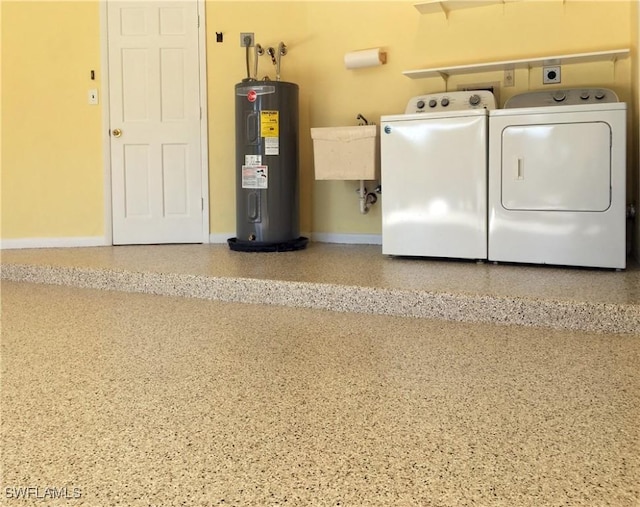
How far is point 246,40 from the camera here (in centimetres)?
457

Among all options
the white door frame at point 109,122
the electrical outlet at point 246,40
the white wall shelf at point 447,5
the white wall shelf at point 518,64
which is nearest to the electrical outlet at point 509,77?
the white wall shelf at point 518,64

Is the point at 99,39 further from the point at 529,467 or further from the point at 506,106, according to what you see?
the point at 529,467

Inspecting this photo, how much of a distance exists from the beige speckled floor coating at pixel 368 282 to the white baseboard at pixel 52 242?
1.56 feet

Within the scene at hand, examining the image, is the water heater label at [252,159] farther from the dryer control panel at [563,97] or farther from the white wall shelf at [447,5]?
the dryer control panel at [563,97]

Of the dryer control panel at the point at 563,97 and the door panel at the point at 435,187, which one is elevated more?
the dryer control panel at the point at 563,97

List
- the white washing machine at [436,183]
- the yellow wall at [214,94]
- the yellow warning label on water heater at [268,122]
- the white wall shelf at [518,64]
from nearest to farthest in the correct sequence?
the white washing machine at [436,183] < the white wall shelf at [518,64] < the yellow warning label on water heater at [268,122] < the yellow wall at [214,94]

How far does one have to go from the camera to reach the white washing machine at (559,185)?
3039 millimetres

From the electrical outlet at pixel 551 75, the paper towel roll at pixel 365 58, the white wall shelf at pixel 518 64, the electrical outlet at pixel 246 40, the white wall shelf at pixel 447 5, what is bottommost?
the electrical outlet at pixel 551 75

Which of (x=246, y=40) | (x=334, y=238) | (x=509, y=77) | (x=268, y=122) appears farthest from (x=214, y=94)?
(x=509, y=77)

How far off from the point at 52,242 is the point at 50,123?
0.97 metres

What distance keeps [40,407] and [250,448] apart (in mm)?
709

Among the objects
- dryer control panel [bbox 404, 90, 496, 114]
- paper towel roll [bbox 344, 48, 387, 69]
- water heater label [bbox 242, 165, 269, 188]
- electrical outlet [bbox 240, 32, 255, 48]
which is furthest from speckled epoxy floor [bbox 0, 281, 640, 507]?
electrical outlet [bbox 240, 32, 255, 48]

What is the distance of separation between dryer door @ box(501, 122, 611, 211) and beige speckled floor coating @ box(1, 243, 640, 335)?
1.26ft

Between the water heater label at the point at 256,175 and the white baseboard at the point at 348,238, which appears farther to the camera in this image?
the white baseboard at the point at 348,238
